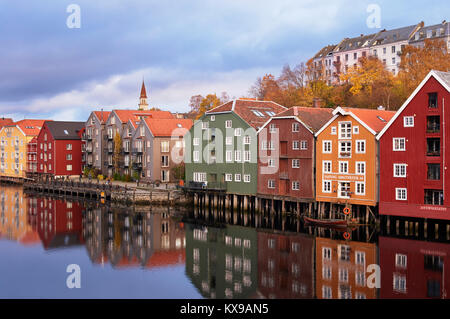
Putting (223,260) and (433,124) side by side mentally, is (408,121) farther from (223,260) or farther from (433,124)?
(223,260)

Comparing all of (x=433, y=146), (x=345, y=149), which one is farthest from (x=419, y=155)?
(x=345, y=149)

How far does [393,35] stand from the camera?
88000 mm

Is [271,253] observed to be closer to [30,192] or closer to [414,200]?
[414,200]

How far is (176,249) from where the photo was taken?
3969 cm

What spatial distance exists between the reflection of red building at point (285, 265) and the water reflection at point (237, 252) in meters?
0.06

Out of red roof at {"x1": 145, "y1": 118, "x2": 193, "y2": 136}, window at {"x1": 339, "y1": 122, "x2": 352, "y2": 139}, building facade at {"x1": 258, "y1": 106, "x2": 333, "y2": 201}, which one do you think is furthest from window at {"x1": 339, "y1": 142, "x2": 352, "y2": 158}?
red roof at {"x1": 145, "y1": 118, "x2": 193, "y2": 136}

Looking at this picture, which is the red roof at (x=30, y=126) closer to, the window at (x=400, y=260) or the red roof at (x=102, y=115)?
the red roof at (x=102, y=115)

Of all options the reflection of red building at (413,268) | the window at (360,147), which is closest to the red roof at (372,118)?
the window at (360,147)

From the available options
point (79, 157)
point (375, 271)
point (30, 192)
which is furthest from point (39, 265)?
point (79, 157)

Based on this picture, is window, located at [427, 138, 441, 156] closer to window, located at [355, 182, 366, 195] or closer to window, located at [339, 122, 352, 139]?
window, located at [355, 182, 366, 195]

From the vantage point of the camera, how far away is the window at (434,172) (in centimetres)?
3975

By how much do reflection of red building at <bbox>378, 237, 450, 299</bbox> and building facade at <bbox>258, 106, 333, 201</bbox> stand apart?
1154 centimetres
